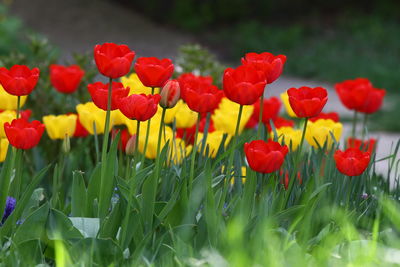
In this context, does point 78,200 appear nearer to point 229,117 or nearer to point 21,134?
point 21,134

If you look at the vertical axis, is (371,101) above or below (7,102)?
above

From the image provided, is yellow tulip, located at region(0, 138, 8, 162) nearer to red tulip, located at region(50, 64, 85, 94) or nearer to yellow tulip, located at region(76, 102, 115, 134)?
yellow tulip, located at region(76, 102, 115, 134)

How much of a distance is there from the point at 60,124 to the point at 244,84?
3.37 feet

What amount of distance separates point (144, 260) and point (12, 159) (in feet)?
1.56

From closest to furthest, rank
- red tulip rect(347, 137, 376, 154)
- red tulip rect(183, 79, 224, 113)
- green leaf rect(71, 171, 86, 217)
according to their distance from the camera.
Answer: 1. red tulip rect(183, 79, 224, 113)
2. green leaf rect(71, 171, 86, 217)
3. red tulip rect(347, 137, 376, 154)

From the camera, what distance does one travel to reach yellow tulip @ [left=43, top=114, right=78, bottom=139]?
2.59 meters

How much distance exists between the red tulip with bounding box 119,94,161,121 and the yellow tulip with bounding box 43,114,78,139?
85 centimetres

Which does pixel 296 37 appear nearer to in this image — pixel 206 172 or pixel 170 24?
pixel 170 24

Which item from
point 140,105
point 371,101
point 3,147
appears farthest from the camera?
point 371,101

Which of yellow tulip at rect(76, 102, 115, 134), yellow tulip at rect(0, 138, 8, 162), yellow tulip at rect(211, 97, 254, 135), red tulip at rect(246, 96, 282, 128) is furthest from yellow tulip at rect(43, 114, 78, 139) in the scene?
red tulip at rect(246, 96, 282, 128)

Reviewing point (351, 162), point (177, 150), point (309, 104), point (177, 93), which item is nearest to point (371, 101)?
point (177, 150)

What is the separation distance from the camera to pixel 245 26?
40.5 feet

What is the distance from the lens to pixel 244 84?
5.82 ft

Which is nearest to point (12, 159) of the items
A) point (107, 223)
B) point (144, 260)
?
point (107, 223)
